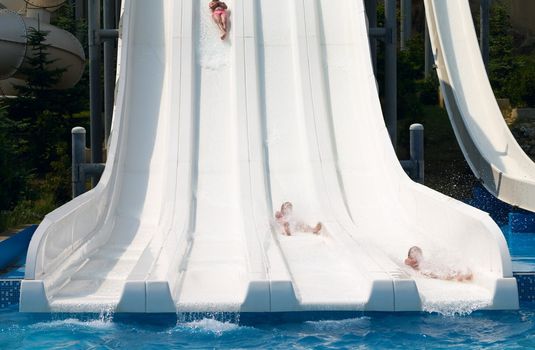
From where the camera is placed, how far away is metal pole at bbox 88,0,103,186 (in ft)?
32.1

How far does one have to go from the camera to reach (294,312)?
5383mm

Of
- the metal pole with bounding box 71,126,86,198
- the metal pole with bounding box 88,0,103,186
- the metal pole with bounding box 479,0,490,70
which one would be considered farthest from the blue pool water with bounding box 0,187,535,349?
the metal pole with bounding box 479,0,490,70

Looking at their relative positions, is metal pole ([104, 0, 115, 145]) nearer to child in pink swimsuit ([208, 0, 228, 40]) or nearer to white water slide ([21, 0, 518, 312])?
white water slide ([21, 0, 518, 312])

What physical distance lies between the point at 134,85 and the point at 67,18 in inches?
322

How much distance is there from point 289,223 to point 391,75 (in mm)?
3267

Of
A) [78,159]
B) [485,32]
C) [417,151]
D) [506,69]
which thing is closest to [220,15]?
[78,159]

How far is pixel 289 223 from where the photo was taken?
7336mm

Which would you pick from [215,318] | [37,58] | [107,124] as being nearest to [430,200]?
[215,318]

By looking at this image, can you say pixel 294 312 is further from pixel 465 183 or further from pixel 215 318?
pixel 465 183

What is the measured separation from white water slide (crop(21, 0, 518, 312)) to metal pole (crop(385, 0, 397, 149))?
666 mm

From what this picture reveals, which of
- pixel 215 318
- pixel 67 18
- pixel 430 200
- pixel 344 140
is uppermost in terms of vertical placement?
pixel 67 18

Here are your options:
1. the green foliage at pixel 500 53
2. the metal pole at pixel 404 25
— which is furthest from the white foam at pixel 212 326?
the metal pole at pixel 404 25

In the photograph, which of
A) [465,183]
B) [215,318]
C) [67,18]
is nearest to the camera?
[215,318]

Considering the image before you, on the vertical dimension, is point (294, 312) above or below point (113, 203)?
below
